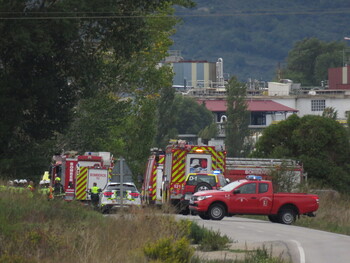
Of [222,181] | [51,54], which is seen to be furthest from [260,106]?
[51,54]

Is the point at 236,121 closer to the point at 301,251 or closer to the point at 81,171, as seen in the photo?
the point at 81,171

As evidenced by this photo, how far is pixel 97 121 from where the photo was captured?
48094 millimetres

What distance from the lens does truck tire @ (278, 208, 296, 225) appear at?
115 ft

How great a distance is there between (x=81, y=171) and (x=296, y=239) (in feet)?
66.7

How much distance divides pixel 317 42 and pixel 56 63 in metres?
164

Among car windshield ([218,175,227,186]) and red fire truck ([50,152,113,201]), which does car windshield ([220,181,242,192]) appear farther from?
red fire truck ([50,152,113,201])

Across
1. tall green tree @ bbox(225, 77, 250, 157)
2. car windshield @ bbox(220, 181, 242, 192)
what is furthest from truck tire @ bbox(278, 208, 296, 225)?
tall green tree @ bbox(225, 77, 250, 157)

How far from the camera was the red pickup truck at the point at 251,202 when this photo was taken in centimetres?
3444

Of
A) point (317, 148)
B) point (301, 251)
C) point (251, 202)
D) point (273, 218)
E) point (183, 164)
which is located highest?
point (317, 148)

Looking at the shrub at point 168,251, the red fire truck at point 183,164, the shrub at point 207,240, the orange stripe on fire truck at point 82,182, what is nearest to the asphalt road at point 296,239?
the shrub at point 207,240

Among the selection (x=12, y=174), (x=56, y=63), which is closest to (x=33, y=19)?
(x=56, y=63)

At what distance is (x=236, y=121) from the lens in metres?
104

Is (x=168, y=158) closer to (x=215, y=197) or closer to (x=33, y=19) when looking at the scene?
(x=215, y=197)

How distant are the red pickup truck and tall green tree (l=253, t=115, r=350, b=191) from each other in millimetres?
22624
